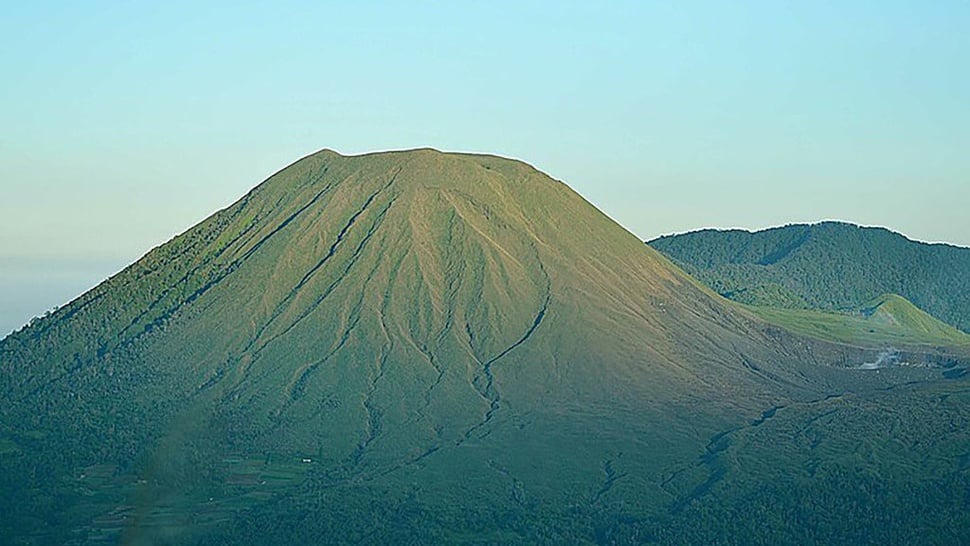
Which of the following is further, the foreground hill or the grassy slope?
the grassy slope

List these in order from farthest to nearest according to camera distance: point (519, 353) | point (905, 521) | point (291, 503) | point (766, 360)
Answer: point (766, 360), point (519, 353), point (291, 503), point (905, 521)

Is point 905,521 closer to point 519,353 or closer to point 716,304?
point 519,353

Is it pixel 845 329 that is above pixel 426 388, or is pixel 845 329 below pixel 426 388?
above

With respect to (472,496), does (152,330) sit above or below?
above

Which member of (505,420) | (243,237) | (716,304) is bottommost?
(505,420)

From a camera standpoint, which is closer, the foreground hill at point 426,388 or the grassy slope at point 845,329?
the foreground hill at point 426,388

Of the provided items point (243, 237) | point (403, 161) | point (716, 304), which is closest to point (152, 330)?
point (243, 237)

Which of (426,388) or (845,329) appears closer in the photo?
(426,388)

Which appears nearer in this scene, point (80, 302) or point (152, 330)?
point (152, 330)
